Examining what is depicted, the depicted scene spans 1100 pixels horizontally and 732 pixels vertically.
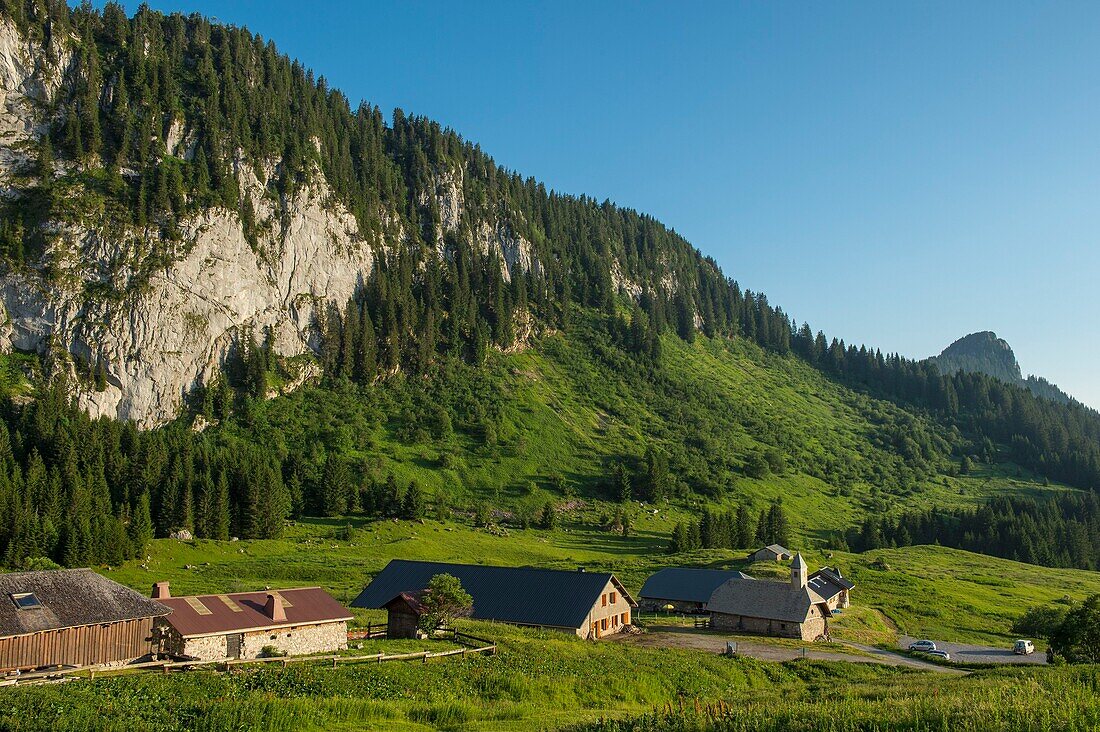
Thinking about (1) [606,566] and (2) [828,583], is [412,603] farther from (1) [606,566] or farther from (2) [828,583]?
(2) [828,583]

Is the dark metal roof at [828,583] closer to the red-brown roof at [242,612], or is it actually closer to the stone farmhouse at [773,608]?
the stone farmhouse at [773,608]

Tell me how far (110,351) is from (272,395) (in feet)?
88.4

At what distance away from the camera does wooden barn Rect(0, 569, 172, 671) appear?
36.4 m

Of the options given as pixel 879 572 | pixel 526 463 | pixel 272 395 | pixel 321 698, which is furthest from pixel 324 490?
pixel 321 698

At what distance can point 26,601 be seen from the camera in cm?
3766

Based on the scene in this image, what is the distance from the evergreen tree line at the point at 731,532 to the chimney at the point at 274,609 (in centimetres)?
7619

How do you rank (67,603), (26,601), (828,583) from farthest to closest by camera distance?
(828,583)
(67,603)
(26,601)

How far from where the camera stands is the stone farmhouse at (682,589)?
262 ft

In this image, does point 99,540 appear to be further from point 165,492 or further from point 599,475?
point 599,475

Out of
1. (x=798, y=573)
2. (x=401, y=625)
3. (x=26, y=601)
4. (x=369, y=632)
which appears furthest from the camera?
(x=798, y=573)

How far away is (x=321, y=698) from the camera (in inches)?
1155

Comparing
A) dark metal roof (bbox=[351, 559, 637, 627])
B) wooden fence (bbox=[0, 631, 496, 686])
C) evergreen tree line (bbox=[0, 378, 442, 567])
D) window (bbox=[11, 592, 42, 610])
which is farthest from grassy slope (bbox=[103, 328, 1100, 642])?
window (bbox=[11, 592, 42, 610])

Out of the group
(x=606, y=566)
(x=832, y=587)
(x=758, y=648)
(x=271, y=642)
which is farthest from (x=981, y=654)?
(x=271, y=642)

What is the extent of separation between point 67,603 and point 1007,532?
154 metres
